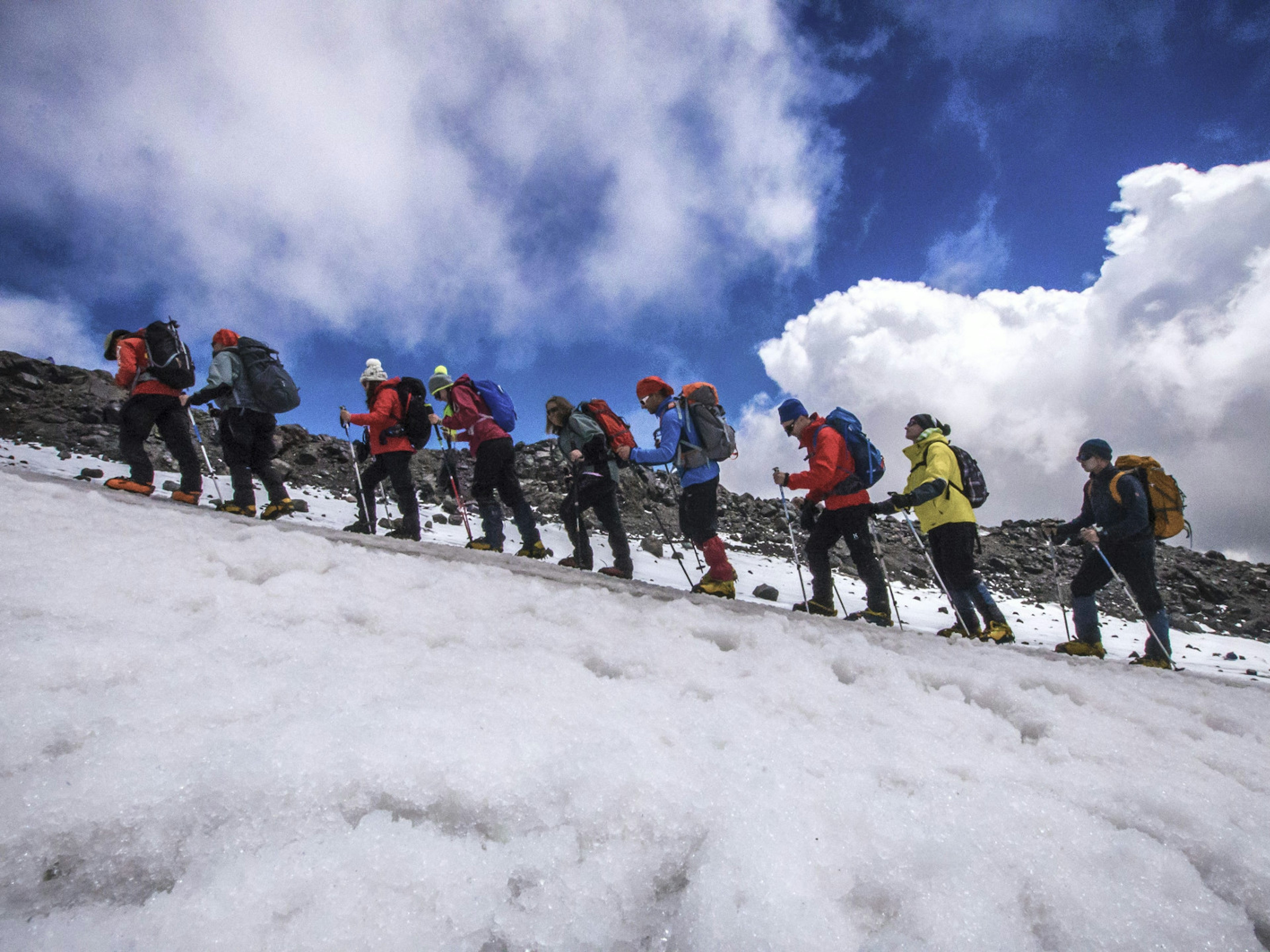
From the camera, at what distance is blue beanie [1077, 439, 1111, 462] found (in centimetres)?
559

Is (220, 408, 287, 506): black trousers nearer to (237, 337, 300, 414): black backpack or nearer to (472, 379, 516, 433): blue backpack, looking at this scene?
(237, 337, 300, 414): black backpack

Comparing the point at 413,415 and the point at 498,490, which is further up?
the point at 413,415

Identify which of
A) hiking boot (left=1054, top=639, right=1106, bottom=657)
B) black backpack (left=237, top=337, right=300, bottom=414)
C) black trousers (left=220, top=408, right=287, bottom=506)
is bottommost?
hiking boot (left=1054, top=639, right=1106, bottom=657)

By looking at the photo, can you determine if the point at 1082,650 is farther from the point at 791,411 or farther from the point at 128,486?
the point at 128,486

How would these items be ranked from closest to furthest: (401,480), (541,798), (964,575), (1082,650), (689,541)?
(541,798), (1082,650), (964,575), (401,480), (689,541)

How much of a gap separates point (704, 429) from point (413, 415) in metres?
3.26

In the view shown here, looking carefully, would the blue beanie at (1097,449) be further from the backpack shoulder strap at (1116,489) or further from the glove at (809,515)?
the glove at (809,515)

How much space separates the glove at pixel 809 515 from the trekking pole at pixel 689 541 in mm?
1154

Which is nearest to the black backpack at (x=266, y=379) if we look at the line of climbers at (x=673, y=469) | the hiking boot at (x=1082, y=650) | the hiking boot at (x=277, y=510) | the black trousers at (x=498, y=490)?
the line of climbers at (x=673, y=469)

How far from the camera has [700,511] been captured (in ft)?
18.3

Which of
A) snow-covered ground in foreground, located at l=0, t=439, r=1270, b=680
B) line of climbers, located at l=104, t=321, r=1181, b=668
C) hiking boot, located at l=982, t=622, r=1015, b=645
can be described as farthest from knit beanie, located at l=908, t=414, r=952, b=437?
snow-covered ground in foreground, located at l=0, t=439, r=1270, b=680

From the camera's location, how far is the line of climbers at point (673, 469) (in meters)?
5.36

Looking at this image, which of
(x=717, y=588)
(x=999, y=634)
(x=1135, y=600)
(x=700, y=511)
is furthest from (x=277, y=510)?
(x=1135, y=600)

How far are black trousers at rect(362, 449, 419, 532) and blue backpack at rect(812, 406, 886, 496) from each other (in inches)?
171
